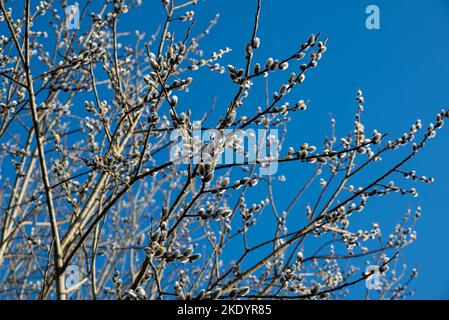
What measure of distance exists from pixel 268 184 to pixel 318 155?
146 cm

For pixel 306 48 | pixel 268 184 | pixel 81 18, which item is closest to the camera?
pixel 306 48

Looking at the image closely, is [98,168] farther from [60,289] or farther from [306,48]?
[306,48]

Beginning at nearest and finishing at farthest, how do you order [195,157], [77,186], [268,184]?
1. [195,157]
2. [77,186]
3. [268,184]

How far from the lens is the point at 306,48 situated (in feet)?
7.13

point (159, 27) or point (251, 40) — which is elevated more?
point (159, 27)

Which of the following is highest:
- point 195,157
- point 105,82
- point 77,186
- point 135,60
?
point 135,60

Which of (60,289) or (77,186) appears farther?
(77,186)

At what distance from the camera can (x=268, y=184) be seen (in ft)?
11.5

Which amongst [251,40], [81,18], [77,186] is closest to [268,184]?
[77,186]

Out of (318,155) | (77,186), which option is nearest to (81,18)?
(77,186)
